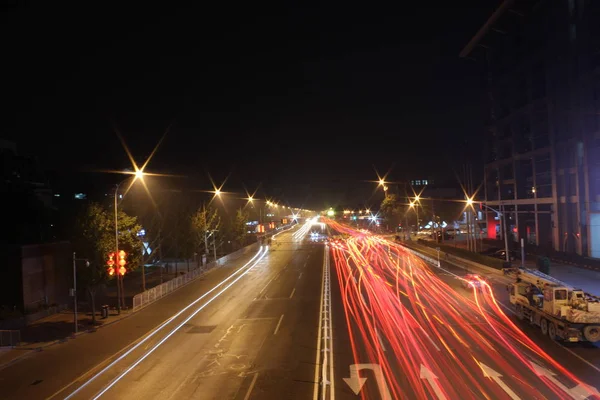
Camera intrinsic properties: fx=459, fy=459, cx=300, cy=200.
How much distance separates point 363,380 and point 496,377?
408cm

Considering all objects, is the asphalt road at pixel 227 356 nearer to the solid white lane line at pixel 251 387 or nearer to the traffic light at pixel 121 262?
the solid white lane line at pixel 251 387

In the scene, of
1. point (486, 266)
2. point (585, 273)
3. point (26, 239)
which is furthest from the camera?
point (486, 266)

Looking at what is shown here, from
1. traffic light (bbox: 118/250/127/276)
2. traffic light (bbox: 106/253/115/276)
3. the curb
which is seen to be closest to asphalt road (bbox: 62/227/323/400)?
the curb

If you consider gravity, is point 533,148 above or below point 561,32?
below

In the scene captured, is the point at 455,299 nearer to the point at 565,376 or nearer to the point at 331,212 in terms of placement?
the point at 565,376

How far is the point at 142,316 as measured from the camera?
2734cm

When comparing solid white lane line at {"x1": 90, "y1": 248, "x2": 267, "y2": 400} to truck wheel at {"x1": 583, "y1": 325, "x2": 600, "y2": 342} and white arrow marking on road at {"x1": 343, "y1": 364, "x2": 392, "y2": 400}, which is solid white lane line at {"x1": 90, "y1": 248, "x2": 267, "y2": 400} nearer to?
white arrow marking on road at {"x1": 343, "y1": 364, "x2": 392, "y2": 400}

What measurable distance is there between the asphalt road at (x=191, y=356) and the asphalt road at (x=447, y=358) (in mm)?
1770

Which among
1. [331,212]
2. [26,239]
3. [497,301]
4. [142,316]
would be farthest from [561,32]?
[331,212]

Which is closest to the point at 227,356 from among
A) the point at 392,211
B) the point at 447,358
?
the point at 447,358

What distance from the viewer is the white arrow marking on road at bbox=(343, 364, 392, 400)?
13.1m

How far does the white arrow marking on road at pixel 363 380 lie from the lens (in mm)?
13050

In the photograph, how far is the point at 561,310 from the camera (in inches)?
714

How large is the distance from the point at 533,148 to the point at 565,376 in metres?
52.3
